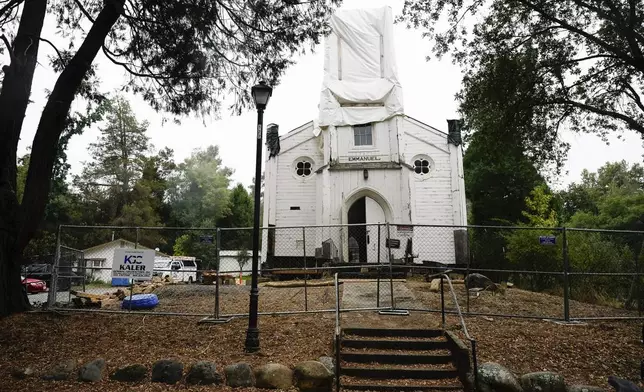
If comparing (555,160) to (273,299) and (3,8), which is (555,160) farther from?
(3,8)

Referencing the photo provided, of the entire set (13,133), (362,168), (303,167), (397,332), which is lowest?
(397,332)

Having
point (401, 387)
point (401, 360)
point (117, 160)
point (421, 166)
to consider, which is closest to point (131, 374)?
point (401, 387)

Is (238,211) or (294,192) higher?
(238,211)

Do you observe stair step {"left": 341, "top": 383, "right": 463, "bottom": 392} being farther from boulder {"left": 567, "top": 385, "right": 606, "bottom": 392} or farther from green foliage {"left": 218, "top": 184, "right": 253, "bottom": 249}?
green foliage {"left": 218, "top": 184, "right": 253, "bottom": 249}

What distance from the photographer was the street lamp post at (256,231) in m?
6.94

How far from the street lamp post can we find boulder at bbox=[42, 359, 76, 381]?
8.88 feet

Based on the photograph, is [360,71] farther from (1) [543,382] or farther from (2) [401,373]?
(1) [543,382]

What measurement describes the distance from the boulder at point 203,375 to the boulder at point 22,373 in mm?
2459

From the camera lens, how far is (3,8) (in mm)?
7406

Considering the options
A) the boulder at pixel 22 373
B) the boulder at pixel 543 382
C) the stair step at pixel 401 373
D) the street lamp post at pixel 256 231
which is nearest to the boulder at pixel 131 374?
the boulder at pixel 22 373

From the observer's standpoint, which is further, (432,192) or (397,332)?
(432,192)

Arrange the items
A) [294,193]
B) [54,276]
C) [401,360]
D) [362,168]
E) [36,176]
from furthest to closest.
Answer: [294,193] → [362,168] → [54,276] → [36,176] → [401,360]

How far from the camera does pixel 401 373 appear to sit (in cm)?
636

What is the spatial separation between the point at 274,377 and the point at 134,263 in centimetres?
462
